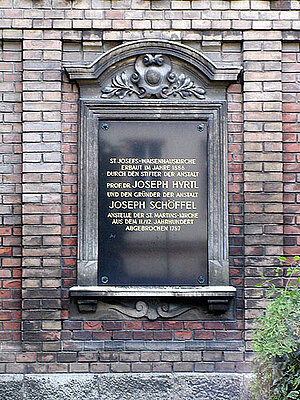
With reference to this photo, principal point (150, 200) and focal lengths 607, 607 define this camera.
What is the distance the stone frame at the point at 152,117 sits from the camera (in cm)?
538

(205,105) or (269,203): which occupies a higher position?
(205,105)

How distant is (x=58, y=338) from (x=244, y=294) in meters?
1.68

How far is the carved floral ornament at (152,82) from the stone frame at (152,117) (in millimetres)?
52

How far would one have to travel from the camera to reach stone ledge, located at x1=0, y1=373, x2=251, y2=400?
5.27m

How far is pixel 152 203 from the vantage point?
5434 millimetres

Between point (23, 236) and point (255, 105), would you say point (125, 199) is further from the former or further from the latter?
point (255, 105)

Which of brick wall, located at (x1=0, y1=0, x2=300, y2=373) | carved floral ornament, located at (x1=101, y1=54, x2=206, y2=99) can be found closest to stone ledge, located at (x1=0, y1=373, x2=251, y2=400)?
brick wall, located at (x1=0, y1=0, x2=300, y2=373)

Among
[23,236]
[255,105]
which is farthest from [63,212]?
[255,105]

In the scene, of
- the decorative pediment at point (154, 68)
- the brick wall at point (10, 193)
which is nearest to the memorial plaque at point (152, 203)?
the decorative pediment at point (154, 68)

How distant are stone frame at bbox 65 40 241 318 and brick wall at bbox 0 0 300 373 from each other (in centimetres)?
9

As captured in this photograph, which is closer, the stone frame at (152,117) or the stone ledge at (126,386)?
the stone ledge at (126,386)

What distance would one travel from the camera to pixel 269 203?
5.38m

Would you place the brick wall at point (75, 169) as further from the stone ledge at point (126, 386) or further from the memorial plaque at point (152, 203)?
the memorial plaque at point (152, 203)

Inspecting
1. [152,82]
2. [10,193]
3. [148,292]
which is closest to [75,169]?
[10,193]
